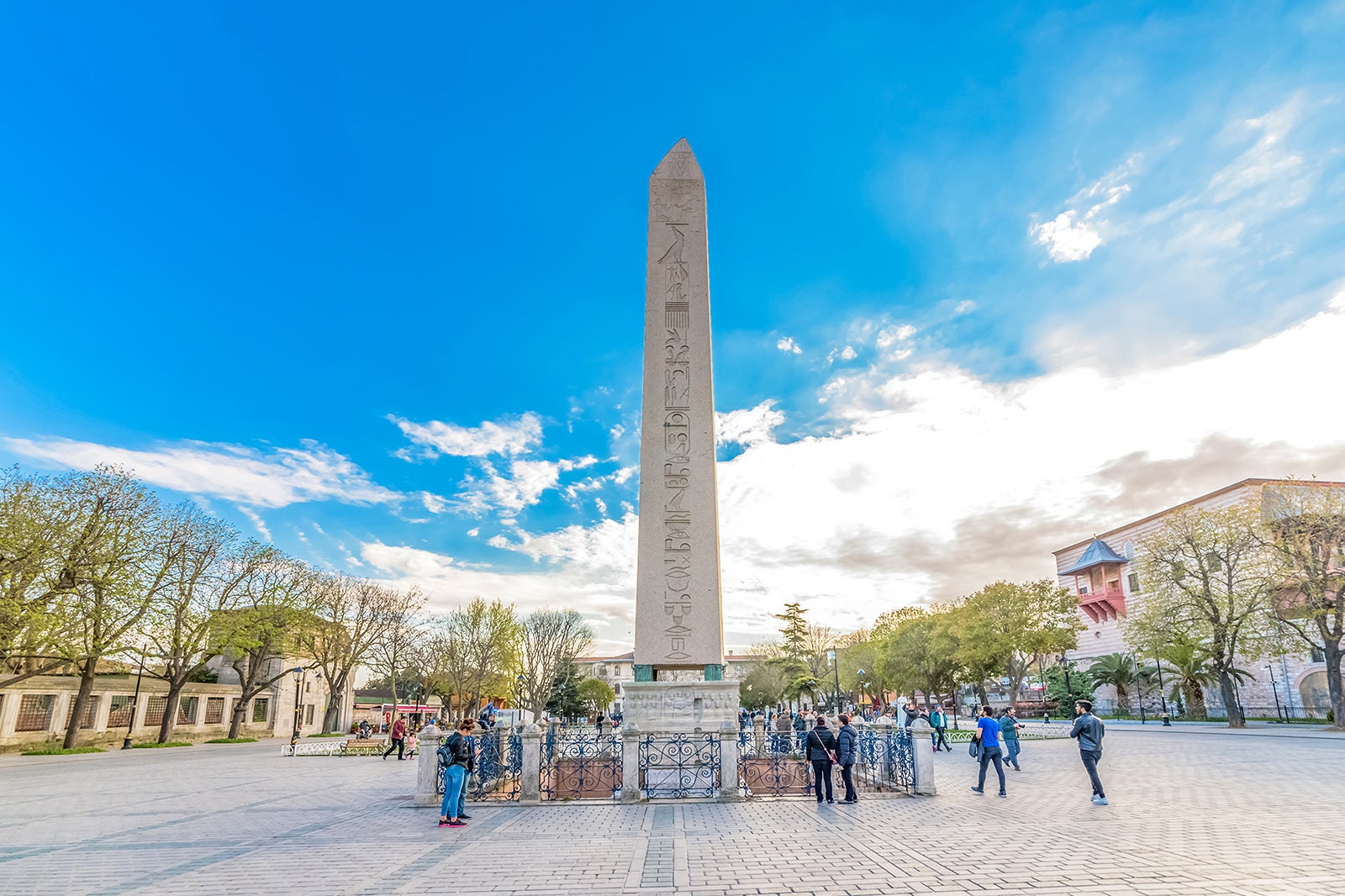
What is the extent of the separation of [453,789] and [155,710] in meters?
36.0

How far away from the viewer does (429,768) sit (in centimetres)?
1208

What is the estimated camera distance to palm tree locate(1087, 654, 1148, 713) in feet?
130

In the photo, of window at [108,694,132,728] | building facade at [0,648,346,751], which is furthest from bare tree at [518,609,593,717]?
window at [108,694,132,728]

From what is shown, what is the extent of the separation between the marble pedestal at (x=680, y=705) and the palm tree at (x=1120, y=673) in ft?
111

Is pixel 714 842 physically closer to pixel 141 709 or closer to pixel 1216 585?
pixel 1216 585

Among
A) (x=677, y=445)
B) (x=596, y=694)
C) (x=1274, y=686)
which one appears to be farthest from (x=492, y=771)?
(x=596, y=694)

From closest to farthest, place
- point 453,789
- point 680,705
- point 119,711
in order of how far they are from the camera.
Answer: point 453,789
point 680,705
point 119,711

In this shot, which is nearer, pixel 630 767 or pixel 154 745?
pixel 630 767

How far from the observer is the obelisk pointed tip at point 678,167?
674 inches

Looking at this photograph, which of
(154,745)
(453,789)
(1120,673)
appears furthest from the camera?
(1120,673)

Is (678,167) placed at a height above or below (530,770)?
above

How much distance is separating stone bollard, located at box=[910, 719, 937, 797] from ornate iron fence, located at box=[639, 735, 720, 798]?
3.25 metres

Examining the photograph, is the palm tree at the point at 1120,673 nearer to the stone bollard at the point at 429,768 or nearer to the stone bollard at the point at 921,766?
the stone bollard at the point at 921,766

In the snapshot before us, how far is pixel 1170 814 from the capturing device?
9.56m
